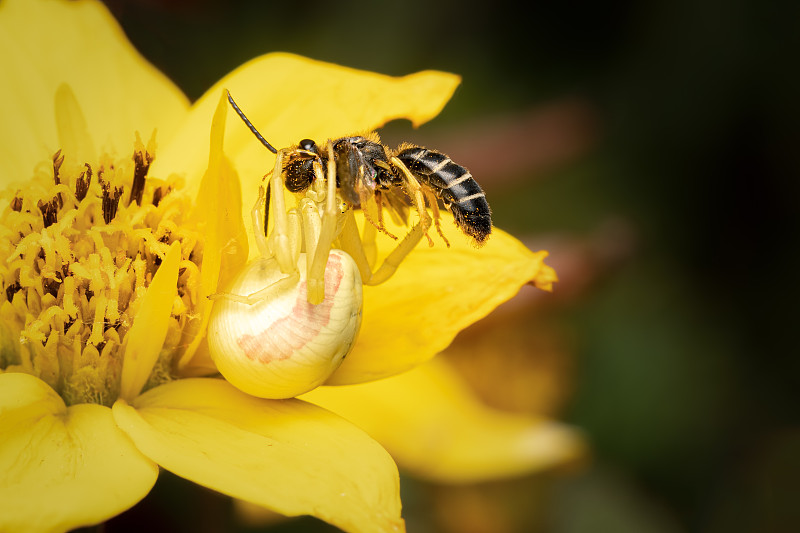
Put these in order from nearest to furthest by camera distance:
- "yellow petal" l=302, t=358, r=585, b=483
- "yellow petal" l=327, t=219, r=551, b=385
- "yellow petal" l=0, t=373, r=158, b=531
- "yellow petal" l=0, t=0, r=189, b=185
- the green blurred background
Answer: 1. "yellow petal" l=0, t=373, r=158, b=531
2. "yellow petal" l=327, t=219, r=551, b=385
3. "yellow petal" l=0, t=0, r=189, b=185
4. "yellow petal" l=302, t=358, r=585, b=483
5. the green blurred background

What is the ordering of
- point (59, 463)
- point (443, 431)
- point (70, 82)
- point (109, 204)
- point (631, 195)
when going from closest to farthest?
point (59, 463), point (109, 204), point (70, 82), point (443, 431), point (631, 195)

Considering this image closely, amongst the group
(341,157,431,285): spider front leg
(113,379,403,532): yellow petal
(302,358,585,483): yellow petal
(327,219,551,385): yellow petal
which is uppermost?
(341,157,431,285): spider front leg

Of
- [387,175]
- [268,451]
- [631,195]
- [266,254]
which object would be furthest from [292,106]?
[631,195]

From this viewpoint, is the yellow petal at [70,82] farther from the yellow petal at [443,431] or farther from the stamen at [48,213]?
the yellow petal at [443,431]

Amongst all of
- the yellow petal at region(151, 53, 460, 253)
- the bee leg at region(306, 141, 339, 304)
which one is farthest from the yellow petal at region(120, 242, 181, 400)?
the yellow petal at region(151, 53, 460, 253)

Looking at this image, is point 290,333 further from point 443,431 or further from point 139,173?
point 443,431

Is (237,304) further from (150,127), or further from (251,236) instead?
(150,127)

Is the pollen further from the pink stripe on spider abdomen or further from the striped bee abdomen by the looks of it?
the striped bee abdomen
